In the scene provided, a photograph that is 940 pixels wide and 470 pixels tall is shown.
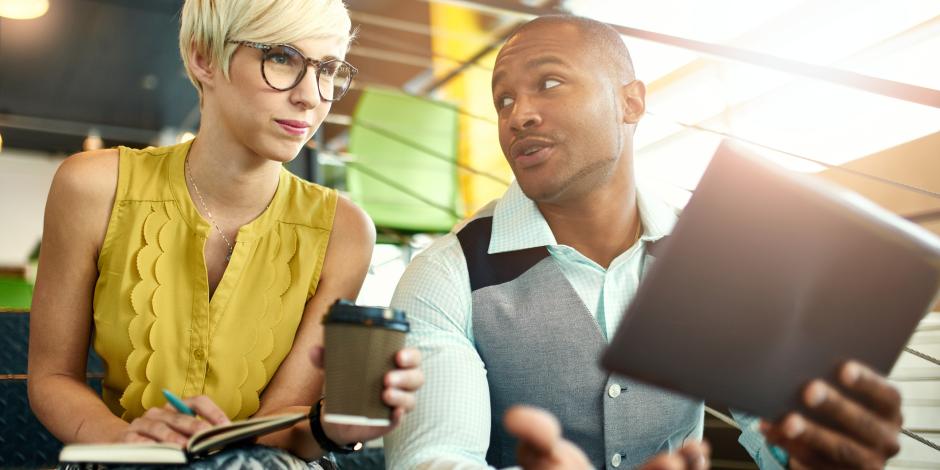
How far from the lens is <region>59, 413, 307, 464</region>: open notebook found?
114 cm

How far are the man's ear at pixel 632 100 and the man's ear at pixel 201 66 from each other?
96cm

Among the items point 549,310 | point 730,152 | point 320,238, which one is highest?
point 730,152

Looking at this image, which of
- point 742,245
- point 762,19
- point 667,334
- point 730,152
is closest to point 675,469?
point 667,334

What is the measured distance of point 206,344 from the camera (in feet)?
5.39

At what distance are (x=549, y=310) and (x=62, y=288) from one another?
98 centimetres

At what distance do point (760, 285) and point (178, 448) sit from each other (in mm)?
854

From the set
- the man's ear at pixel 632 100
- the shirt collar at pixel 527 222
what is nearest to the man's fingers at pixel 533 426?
the shirt collar at pixel 527 222

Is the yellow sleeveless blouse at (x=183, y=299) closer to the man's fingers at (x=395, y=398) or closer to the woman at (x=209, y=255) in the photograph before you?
the woman at (x=209, y=255)

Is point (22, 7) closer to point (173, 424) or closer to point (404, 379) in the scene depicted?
point (173, 424)

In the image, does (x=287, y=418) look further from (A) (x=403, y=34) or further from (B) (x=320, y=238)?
(A) (x=403, y=34)

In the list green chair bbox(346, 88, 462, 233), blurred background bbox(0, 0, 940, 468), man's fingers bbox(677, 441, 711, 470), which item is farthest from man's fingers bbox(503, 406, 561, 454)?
green chair bbox(346, 88, 462, 233)

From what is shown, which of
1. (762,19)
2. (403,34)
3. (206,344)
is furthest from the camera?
(403,34)

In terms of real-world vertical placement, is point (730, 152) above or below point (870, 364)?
above

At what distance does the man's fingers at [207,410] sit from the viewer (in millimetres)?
1373
